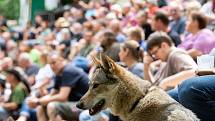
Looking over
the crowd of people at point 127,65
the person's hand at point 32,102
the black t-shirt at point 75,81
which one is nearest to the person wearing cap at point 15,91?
the crowd of people at point 127,65

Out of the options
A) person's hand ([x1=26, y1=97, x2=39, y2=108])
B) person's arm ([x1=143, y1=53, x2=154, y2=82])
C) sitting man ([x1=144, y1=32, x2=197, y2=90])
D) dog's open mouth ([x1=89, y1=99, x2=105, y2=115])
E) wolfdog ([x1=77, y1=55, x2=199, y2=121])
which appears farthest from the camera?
person's hand ([x1=26, y1=97, x2=39, y2=108])

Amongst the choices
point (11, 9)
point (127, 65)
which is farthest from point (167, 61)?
point (11, 9)

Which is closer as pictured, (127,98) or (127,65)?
(127,98)

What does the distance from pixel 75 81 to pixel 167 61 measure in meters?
1.88

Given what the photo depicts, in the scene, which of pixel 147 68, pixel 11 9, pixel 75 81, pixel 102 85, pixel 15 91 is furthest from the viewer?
pixel 11 9

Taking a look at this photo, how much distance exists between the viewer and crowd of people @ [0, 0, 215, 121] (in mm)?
5438

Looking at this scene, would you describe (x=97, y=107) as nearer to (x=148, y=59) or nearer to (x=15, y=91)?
(x=148, y=59)

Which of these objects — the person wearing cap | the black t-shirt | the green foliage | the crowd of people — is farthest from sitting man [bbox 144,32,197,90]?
the green foliage

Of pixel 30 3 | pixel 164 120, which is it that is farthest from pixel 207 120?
A: pixel 30 3

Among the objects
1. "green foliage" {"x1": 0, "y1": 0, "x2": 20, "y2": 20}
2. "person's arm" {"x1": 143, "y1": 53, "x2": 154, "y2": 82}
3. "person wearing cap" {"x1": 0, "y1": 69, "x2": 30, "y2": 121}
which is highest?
"person's arm" {"x1": 143, "y1": 53, "x2": 154, "y2": 82}

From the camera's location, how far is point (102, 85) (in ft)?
14.3

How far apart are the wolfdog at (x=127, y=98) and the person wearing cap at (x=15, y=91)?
4617mm

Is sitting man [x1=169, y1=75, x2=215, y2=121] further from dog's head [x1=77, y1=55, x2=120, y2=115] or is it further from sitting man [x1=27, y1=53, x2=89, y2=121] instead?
sitting man [x1=27, y1=53, x2=89, y2=121]

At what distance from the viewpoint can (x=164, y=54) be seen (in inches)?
258
